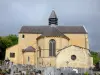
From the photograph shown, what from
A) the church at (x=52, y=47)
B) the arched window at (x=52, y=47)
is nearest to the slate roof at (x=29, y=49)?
the church at (x=52, y=47)

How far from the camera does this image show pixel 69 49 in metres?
72.8

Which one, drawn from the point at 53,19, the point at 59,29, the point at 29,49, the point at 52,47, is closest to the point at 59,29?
the point at 59,29

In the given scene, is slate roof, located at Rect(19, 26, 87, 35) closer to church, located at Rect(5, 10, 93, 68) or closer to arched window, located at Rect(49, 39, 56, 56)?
church, located at Rect(5, 10, 93, 68)

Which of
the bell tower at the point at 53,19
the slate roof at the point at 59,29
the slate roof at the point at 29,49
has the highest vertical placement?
the bell tower at the point at 53,19

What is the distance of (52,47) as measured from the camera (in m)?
79.1

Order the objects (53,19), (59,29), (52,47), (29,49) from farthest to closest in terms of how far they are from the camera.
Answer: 1. (53,19)
2. (59,29)
3. (29,49)
4. (52,47)

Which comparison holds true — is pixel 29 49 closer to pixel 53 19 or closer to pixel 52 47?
pixel 52 47

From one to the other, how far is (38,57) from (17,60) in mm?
7143

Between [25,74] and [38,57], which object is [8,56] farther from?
[25,74]

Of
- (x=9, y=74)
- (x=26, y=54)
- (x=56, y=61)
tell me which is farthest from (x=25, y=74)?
(x=26, y=54)

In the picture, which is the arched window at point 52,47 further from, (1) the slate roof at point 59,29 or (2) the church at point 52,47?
(1) the slate roof at point 59,29

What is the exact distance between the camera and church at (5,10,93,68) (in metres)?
72.8

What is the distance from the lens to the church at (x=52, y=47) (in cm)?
7275

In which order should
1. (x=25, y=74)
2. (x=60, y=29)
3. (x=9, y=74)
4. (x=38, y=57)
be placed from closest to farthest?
1. (x=9, y=74)
2. (x=25, y=74)
3. (x=38, y=57)
4. (x=60, y=29)
